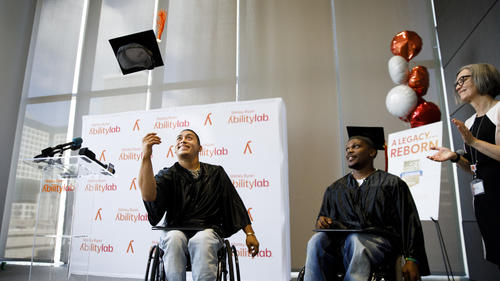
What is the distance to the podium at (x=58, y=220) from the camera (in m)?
2.44

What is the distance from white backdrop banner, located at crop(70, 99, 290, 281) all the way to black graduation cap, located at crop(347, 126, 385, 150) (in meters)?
1.40

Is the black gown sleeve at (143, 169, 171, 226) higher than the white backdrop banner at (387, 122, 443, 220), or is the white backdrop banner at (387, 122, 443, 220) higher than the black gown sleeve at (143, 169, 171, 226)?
the white backdrop banner at (387, 122, 443, 220)

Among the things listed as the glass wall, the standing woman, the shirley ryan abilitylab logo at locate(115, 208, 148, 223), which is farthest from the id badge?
the shirley ryan abilitylab logo at locate(115, 208, 148, 223)

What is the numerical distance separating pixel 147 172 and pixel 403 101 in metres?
2.28

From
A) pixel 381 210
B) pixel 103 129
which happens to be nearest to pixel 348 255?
pixel 381 210

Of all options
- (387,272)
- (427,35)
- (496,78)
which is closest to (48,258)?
(387,272)

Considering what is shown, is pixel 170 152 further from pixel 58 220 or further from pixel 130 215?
pixel 58 220

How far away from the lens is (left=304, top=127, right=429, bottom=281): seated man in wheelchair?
174 cm

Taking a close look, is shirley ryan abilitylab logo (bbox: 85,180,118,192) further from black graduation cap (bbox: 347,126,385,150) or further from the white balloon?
the white balloon

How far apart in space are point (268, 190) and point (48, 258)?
2018 millimetres

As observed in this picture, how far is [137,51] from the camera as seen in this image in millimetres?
2928

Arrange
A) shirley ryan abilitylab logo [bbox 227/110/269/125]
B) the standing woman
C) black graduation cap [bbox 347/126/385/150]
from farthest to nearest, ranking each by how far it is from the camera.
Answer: shirley ryan abilitylab logo [bbox 227/110/269/125]
black graduation cap [bbox 347/126/385/150]
the standing woman

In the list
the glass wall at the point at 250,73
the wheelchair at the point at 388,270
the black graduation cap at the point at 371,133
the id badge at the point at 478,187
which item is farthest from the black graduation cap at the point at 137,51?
the id badge at the point at 478,187

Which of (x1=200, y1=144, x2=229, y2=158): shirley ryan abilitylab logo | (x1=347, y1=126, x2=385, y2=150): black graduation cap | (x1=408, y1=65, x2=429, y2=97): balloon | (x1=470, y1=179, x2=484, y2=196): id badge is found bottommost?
(x1=470, y1=179, x2=484, y2=196): id badge
